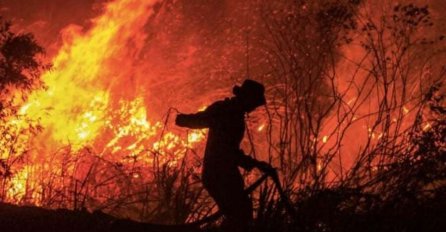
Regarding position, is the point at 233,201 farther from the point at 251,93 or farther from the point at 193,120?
the point at 251,93

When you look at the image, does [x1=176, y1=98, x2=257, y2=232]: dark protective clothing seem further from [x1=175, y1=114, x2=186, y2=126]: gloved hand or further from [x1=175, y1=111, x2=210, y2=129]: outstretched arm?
[x1=175, y1=114, x2=186, y2=126]: gloved hand

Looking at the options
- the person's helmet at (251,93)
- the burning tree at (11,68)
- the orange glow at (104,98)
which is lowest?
the person's helmet at (251,93)

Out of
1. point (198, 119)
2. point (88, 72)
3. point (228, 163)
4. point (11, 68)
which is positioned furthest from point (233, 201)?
point (88, 72)

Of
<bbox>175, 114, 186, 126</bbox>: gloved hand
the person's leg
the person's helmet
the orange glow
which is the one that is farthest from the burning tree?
the orange glow

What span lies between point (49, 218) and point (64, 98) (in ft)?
33.4

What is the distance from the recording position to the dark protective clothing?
6.20 meters

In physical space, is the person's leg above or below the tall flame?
below

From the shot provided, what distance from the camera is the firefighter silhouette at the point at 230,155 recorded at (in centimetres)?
616

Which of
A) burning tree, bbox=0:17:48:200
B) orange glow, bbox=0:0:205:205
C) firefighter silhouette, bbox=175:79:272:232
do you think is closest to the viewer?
firefighter silhouette, bbox=175:79:272:232

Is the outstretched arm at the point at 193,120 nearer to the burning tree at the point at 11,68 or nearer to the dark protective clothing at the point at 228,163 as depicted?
the dark protective clothing at the point at 228,163

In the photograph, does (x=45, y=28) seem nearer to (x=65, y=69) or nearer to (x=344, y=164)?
(x=65, y=69)

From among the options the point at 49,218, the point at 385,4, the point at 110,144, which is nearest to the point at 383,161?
the point at 49,218

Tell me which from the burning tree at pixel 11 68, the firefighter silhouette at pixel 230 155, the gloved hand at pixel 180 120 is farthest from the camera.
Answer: the burning tree at pixel 11 68

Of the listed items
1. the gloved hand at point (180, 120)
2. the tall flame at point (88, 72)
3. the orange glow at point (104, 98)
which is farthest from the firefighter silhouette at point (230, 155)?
the tall flame at point (88, 72)
